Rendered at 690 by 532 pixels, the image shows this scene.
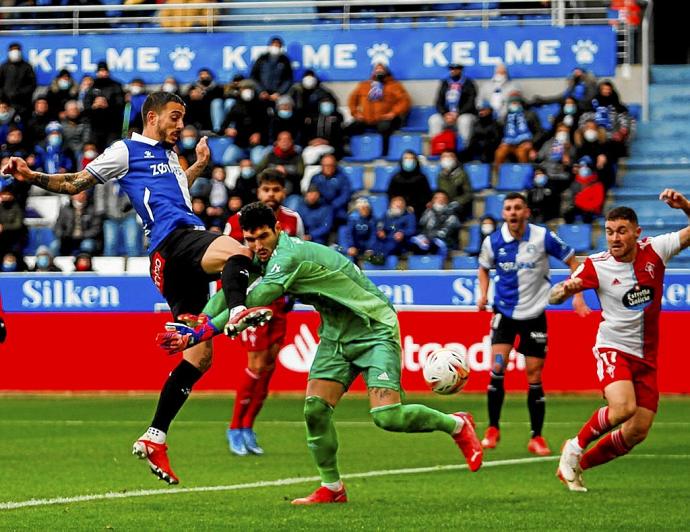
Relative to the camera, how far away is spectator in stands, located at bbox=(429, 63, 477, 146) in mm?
24062

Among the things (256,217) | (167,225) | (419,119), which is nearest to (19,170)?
(167,225)

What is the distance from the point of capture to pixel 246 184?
2283 cm

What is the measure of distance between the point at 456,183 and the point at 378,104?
9.17 ft

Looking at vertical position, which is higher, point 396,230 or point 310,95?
point 310,95

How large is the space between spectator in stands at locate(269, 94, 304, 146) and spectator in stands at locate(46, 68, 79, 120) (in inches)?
159

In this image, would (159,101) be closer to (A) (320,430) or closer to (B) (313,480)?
(A) (320,430)

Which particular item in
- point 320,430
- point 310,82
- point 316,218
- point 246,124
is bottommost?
point 320,430

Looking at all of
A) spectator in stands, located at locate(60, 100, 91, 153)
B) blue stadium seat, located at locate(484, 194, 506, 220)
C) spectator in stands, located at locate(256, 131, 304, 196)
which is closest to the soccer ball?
blue stadium seat, located at locate(484, 194, 506, 220)

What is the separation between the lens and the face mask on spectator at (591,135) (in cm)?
2267

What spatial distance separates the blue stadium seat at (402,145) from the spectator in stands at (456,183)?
1759 millimetres

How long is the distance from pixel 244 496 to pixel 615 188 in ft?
49.7

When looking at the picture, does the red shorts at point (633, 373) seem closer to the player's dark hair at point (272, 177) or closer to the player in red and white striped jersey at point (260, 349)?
the player's dark hair at point (272, 177)

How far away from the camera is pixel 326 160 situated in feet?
74.3

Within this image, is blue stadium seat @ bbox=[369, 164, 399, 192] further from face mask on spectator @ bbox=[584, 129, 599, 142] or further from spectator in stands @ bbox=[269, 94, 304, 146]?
face mask on spectator @ bbox=[584, 129, 599, 142]
